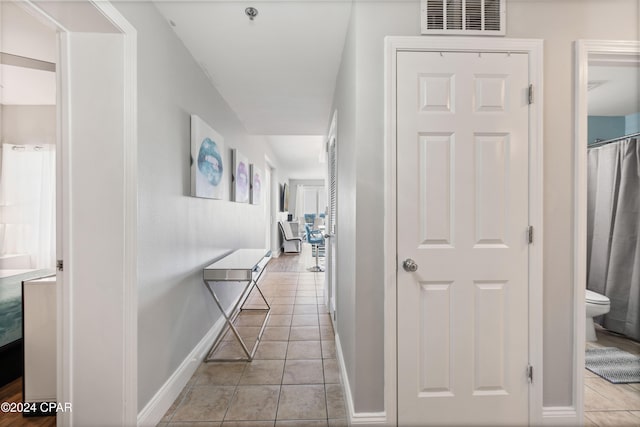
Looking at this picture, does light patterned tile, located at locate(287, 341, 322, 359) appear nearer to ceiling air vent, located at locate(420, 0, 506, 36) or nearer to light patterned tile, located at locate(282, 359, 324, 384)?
light patterned tile, located at locate(282, 359, 324, 384)

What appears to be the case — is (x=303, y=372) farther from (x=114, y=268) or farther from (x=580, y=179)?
(x=580, y=179)

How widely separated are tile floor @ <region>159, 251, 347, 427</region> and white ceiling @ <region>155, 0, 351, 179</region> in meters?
2.40

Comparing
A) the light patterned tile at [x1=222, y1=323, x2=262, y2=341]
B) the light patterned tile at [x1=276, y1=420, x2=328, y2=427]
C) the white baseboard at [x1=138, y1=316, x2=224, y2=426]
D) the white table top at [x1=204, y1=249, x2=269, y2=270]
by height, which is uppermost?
the white table top at [x1=204, y1=249, x2=269, y2=270]

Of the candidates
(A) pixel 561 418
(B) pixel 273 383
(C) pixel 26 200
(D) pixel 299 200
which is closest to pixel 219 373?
(B) pixel 273 383

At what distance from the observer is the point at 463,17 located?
1.43 meters

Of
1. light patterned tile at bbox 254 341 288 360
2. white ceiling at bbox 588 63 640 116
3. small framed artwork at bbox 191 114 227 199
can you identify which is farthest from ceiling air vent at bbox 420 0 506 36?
light patterned tile at bbox 254 341 288 360

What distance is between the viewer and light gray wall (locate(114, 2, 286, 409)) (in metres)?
1.48

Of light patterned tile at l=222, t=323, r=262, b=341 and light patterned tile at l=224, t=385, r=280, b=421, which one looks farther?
light patterned tile at l=222, t=323, r=262, b=341

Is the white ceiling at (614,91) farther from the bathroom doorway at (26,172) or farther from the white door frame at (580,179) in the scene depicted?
the bathroom doorway at (26,172)

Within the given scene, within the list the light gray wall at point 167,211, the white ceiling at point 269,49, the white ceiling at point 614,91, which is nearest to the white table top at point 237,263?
the light gray wall at point 167,211

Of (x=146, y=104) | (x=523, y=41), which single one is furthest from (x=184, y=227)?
(x=523, y=41)

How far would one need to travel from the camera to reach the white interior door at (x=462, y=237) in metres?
1.43

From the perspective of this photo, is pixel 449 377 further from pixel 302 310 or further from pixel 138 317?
pixel 302 310

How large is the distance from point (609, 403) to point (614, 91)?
2.87 m
